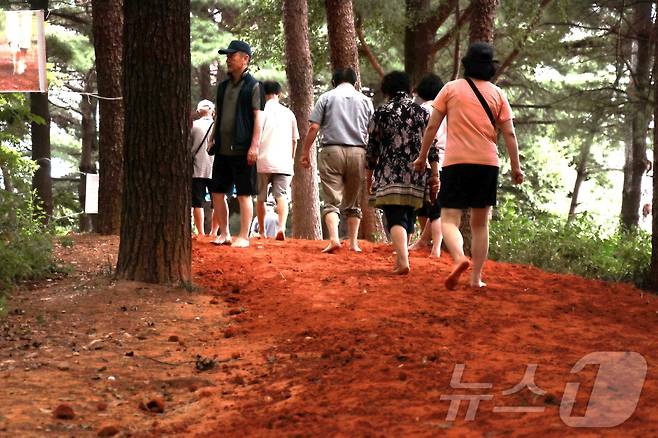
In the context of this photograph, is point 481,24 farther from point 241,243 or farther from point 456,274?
point 456,274

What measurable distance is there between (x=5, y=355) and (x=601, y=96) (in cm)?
1759

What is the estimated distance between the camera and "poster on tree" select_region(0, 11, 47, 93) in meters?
13.1

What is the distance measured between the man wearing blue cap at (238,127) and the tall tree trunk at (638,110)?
11049 mm

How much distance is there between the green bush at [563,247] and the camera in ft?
52.2

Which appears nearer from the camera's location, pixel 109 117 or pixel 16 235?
pixel 16 235

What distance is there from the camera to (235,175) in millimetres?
11500

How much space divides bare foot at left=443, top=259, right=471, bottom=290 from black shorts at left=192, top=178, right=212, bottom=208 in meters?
5.71

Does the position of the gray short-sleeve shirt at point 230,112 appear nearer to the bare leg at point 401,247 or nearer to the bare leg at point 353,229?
the bare leg at point 353,229

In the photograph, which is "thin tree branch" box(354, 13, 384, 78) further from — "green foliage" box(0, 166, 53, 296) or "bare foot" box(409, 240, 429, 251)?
"green foliage" box(0, 166, 53, 296)

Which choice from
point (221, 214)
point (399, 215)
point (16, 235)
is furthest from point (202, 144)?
point (399, 215)

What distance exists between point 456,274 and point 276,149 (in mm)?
4870

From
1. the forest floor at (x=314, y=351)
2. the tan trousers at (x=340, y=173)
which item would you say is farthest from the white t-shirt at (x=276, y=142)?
the forest floor at (x=314, y=351)

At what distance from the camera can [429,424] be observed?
4805 millimetres

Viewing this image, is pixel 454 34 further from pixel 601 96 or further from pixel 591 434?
pixel 591 434
